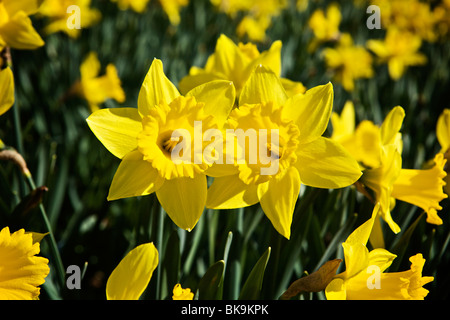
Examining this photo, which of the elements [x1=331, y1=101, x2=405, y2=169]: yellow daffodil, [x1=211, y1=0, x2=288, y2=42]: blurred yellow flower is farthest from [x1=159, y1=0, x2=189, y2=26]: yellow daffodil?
A: [x1=331, y1=101, x2=405, y2=169]: yellow daffodil

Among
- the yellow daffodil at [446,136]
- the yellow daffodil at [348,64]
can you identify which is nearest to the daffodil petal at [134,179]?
the yellow daffodil at [446,136]

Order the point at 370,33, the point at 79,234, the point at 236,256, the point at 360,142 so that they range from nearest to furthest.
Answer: the point at 236,256, the point at 360,142, the point at 79,234, the point at 370,33

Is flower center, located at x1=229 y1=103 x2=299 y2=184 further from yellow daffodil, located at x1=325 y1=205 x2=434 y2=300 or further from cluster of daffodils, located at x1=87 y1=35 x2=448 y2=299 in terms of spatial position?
yellow daffodil, located at x1=325 y1=205 x2=434 y2=300

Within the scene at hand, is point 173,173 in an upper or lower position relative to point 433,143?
upper
